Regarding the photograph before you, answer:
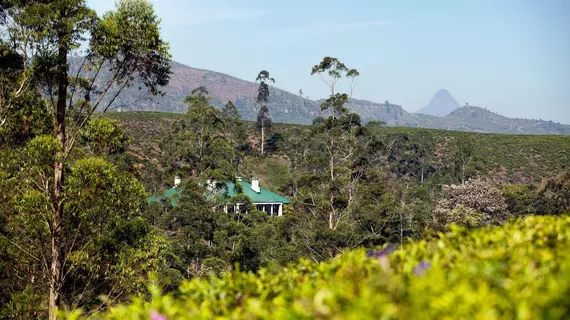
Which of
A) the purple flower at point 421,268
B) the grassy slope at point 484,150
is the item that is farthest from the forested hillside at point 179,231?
the grassy slope at point 484,150

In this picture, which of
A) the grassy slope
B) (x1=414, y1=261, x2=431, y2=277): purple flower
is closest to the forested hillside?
(x1=414, y1=261, x2=431, y2=277): purple flower

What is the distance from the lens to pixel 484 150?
86.4 m

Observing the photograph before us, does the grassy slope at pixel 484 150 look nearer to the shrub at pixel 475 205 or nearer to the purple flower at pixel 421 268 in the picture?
the shrub at pixel 475 205

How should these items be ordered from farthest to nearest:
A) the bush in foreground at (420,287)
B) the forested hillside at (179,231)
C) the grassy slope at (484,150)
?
1. the grassy slope at (484,150)
2. the forested hillside at (179,231)
3. the bush in foreground at (420,287)

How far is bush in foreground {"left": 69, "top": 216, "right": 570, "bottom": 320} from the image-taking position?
2.23m

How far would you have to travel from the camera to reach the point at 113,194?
10680mm

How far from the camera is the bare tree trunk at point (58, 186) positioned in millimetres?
10531

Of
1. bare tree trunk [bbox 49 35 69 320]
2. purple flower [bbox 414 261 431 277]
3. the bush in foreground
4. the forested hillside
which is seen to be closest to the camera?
the bush in foreground

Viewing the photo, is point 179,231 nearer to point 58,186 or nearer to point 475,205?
point 58,186

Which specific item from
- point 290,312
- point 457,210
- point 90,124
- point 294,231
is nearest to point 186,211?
point 294,231

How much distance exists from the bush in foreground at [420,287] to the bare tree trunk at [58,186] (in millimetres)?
7743

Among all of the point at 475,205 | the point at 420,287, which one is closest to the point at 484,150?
the point at 475,205

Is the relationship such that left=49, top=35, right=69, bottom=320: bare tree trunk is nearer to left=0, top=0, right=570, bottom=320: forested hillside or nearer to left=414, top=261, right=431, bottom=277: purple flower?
left=0, top=0, right=570, bottom=320: forested hillside

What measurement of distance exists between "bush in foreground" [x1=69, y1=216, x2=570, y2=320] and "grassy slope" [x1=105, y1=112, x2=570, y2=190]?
6186 cm
